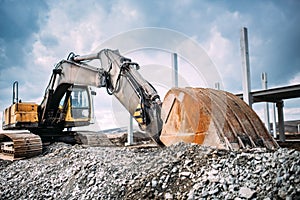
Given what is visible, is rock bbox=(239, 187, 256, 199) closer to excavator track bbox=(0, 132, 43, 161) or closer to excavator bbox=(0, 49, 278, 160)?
excavator bbox=(0, 49, 278, 160)

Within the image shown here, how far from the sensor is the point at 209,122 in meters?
3.73

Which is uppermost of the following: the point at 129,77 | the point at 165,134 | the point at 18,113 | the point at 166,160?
the point at 129,77

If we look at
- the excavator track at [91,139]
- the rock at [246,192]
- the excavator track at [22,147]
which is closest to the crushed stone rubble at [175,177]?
the rock at [246,192]

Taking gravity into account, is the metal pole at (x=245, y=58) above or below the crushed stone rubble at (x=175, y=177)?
above

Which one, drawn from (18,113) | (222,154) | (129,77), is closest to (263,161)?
(222,154)

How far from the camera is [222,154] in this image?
10.7 feet

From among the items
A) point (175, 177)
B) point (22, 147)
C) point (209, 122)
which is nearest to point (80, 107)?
point (22, 147)

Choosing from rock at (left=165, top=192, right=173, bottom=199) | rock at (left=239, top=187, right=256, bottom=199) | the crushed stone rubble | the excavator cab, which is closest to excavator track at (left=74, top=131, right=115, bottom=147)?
the excavator cab

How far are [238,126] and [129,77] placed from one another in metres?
1.98

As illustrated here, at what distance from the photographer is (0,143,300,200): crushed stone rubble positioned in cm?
256

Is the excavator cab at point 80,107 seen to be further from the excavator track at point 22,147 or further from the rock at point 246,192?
the rock at point 246,192

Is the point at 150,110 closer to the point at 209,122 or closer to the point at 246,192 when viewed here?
the point at 209,122

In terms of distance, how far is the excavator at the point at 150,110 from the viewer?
3.78 metres

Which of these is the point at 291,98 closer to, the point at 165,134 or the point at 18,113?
the point at 165,134
